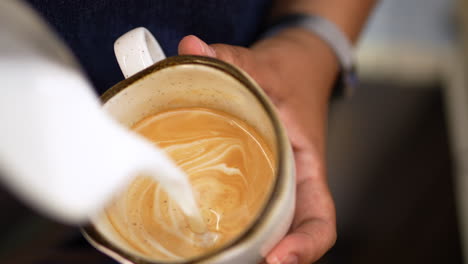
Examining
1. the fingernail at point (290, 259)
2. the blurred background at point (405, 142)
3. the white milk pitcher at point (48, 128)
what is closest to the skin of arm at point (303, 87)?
the fingernail at point (290, 259)

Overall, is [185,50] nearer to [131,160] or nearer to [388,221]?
[131,160]

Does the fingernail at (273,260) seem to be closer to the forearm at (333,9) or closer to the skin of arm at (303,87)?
the skin of arm at (303,87)

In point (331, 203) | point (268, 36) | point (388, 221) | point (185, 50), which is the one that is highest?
point (185, 50)

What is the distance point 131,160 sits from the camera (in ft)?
0.97

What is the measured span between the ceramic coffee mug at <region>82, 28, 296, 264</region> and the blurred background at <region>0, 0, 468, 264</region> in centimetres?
55

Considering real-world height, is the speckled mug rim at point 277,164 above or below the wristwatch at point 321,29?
above

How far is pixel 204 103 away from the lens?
482mm

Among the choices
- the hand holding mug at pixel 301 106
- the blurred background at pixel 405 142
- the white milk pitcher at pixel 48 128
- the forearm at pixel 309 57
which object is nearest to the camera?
the white milk pitcher at pixel 48 128

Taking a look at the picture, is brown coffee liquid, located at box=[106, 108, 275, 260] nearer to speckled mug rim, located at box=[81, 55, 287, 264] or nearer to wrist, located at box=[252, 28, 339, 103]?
speckled mug rim, located at box=[81, 55, 287, 264]

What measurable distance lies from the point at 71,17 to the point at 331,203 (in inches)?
13.8

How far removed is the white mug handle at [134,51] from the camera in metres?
0.42

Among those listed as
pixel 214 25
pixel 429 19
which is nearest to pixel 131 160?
pixel 214 25

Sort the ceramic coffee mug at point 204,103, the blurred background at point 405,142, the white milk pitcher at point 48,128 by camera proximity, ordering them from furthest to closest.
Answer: the blurred background at point 405,142 → the ceramic coffee mug at point 204,103 → the white milk pitcher at point 48,128

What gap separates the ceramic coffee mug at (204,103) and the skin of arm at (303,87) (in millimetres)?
33
